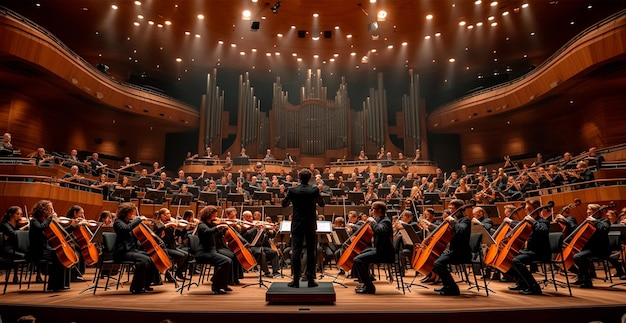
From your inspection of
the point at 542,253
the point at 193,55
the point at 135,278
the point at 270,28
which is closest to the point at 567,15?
the point at 270,28

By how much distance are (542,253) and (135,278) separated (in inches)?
205

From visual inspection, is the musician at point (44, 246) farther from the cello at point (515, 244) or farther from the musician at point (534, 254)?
the musician at point (534, 254)

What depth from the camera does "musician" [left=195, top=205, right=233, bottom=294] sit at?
5.29 meters

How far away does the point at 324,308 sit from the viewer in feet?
13.3

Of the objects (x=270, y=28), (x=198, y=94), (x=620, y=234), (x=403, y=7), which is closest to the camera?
(x=620, y=234)

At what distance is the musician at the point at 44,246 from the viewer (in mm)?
5195

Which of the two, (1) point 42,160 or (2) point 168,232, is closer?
(2) point 168,232

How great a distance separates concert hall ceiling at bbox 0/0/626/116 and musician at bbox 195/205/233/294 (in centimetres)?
986

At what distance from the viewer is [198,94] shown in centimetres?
2009

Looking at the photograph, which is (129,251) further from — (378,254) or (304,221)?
(378,254)

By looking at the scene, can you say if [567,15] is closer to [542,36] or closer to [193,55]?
[542,36]

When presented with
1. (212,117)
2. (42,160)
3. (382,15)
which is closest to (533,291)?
(42,160)

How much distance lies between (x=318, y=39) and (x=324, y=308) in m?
13.5

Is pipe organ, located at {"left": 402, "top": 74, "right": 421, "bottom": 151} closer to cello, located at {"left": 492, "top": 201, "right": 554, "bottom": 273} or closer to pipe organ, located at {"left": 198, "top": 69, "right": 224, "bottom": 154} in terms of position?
pipe organ, located at {"left": 198, "top": 69, "right": 224, "bottom": 154}
